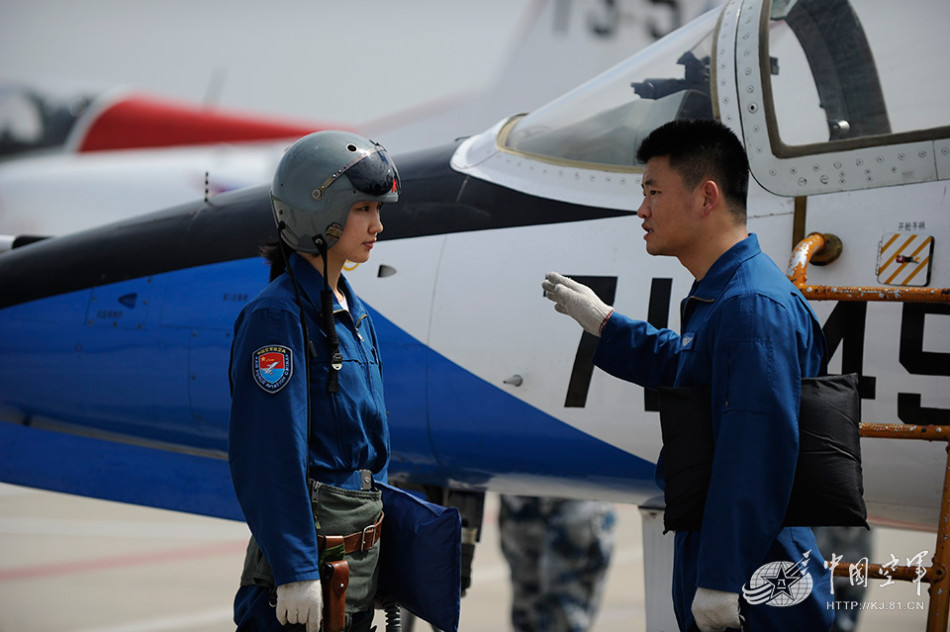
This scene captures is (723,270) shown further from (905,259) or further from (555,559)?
(555,559)

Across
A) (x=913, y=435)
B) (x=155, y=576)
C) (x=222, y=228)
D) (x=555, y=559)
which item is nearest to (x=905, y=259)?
(x=913, y=435)

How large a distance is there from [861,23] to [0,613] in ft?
22.3

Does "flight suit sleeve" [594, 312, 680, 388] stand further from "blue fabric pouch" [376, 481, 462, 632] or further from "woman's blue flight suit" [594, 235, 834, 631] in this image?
"blue fabric pouch" [376, 481, 462, 632]

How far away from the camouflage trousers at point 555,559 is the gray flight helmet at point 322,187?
342 centimetres

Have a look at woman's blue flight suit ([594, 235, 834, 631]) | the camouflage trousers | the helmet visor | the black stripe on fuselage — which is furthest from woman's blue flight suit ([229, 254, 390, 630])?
the camouflage trousers

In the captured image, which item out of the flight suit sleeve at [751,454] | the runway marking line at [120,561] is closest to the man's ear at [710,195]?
the flight suit sleeve at [751,454]

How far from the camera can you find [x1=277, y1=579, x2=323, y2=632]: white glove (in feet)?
8.31

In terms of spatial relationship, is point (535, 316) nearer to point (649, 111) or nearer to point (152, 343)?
point (649, 111)

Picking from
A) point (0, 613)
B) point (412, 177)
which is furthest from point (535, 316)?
point (0, 613)

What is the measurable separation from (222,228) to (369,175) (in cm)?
171

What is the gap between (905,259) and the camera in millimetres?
3275

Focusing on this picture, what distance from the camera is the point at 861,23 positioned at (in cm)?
372

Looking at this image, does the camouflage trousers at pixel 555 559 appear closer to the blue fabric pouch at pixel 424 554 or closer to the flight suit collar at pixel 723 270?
the blue fabric pouch at pixel 424 554

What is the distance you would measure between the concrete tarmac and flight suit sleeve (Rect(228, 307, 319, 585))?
3.92m
